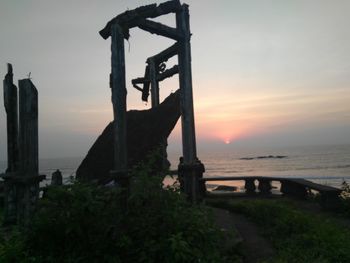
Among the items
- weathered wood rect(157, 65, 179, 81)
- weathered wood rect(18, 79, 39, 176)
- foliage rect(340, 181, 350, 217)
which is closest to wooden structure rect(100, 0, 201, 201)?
weathered wood rect(157, 65, 179, 81)

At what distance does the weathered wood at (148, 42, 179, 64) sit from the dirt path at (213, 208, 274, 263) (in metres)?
4.74

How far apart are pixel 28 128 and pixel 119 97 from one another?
5.55 feet

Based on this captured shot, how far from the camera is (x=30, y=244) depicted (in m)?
4.17

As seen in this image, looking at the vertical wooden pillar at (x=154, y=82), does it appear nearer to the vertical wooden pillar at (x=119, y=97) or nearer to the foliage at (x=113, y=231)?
the vertical wooden pillar at (x=119, y=97)

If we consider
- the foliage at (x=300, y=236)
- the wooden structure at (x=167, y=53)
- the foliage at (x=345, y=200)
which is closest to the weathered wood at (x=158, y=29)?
the wooden structure at (x=167, y=53)

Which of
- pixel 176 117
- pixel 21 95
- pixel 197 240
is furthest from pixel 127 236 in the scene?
pixel 176 117

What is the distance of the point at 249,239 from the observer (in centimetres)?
629

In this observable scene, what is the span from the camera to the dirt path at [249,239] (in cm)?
548

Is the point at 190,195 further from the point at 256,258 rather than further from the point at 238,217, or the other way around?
the point at 256,258

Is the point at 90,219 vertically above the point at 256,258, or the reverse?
the point at 90,219

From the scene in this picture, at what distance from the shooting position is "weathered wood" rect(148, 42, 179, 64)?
9405 mm

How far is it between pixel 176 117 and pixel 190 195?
313 cm

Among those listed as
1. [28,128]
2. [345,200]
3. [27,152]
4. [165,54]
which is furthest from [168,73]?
[345,200]

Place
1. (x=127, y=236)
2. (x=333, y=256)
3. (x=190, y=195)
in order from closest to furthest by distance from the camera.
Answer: (x=127, y=236), (x=333, y=256), (x=190, y=195)
